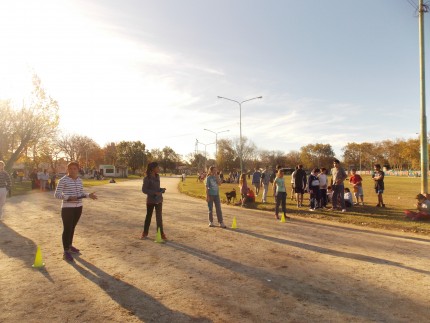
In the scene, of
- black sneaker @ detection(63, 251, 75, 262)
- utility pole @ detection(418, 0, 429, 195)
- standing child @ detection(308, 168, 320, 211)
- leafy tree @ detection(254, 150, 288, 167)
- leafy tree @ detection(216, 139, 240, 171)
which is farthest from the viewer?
leafy tree @ detection(254, 150, 288, 167)

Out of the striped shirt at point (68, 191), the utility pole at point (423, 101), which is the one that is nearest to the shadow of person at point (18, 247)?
the striped shirt at point (68, 191)

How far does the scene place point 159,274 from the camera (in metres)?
5.33

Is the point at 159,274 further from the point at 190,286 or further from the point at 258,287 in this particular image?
the point at 258,287

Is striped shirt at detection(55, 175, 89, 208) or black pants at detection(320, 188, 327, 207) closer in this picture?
striped shirt at detection(55, 175, 89, 208)

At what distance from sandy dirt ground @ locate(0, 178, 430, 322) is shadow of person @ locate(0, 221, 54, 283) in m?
0.02

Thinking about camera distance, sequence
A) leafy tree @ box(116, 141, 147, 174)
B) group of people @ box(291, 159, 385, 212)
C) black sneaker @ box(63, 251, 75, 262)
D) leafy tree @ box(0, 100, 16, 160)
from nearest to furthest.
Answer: black sneaker @ box(63, 251, 75, 262) → group of people @ box(291, 159, 385, 212) → leafy tree @ box(0, 100, 16, 160) → leafy tree @ box(116, 141, 147, 174)

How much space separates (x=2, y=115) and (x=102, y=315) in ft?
115

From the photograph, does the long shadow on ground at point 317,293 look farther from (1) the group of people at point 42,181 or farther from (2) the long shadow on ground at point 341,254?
(1) the group of people at point 42,181

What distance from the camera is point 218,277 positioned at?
205 inches

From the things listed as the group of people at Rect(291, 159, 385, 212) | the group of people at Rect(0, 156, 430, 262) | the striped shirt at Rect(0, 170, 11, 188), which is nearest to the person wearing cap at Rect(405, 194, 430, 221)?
the group of people at Rect(0, 156, 430, 262)

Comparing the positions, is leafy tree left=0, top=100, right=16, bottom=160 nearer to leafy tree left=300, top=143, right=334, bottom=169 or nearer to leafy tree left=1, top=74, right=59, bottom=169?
leafy tree left=1, top=74, right=59, bottom=169

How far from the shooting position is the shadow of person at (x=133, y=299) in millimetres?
3775

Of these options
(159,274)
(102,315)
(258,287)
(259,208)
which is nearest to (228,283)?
(258,287)

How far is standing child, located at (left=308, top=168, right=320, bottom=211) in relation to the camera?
13562mm
